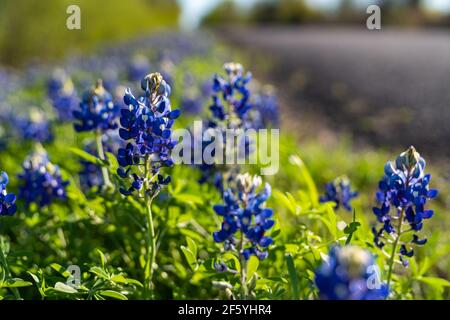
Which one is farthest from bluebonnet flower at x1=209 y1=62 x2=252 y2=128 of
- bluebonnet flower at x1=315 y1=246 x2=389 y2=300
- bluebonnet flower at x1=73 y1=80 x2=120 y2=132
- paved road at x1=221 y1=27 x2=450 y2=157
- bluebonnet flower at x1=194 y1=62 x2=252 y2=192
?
paved road at x1=221 y1=27 x2=450 y2=157

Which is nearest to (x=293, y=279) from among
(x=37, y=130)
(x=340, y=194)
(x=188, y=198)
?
(x=188, y=198)

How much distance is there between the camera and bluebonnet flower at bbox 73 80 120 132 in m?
3.09

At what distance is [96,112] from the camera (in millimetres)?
3100

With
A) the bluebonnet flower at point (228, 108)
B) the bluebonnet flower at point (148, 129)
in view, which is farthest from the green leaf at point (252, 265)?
the bluebonnet flower at point (228, 108)

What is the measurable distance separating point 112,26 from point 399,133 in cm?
1979

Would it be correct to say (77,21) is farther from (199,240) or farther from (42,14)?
(42,14)

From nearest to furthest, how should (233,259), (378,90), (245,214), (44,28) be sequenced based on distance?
(245,214), (233,259), (378,90), (44,28)

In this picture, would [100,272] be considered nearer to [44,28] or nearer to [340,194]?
[340,194]

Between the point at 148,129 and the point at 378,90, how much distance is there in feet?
27.7

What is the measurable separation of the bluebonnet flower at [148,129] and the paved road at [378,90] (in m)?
4.27

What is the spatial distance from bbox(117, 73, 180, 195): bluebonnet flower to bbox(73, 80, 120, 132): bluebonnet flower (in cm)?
73

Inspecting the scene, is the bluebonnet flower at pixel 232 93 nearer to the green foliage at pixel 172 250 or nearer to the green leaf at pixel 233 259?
the green foliage at pixel 172 250

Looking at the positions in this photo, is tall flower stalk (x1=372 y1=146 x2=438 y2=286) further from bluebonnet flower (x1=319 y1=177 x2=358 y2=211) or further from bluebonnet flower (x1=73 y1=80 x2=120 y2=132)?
bluebonnet flower (x1=73 y1=80 x2=120 y2=132)

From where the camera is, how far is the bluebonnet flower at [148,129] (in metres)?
2.31
